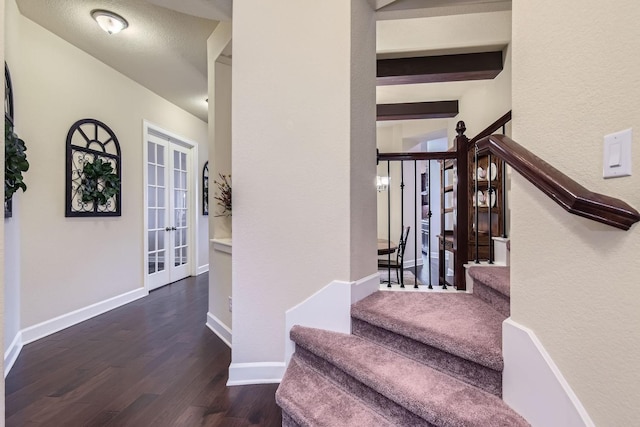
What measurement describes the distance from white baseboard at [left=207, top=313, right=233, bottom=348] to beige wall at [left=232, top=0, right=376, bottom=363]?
2.51ft

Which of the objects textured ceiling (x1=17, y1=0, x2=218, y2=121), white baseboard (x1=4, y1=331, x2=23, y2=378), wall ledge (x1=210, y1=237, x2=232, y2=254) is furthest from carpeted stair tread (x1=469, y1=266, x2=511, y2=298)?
white baseboard (x1=4, y1=331, x2=23, y2=378)

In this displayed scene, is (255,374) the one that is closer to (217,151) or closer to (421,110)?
(217,151)

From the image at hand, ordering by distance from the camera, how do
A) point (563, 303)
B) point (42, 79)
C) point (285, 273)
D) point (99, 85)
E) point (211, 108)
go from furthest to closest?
1. point (99, 85)
2. point (211, 108)
3. point (42, 79)
4. point (285, 273)
5. point (563, 303)

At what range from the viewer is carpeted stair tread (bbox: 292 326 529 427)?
1161 millimetres

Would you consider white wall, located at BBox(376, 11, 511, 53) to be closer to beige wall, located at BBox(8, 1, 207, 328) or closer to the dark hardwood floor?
beige wall, located at BBox(8, 1, 207, 328)

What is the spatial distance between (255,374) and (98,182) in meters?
2.93

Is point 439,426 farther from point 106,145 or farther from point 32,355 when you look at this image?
point 106,145

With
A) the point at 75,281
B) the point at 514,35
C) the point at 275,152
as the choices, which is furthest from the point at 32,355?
the point at 514,35

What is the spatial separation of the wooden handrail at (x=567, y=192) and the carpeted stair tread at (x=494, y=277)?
0.86 m

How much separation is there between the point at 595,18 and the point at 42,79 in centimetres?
410

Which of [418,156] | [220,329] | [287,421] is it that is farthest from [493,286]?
[220,329]

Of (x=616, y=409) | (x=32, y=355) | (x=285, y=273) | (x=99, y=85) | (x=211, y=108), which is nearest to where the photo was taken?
(x=616, y=409)

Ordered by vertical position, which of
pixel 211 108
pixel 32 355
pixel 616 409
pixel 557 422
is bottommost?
pixel 32 355

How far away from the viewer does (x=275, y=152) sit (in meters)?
2.12
